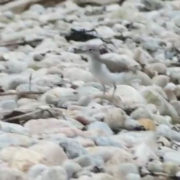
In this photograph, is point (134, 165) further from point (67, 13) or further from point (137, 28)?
point (67, 13)

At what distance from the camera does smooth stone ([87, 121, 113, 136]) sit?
11.8ft

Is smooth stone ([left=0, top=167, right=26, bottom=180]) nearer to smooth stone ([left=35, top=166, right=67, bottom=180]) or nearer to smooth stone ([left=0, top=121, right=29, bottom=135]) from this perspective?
smooth stone ([left=35, top=166, right=67, bottom=180])

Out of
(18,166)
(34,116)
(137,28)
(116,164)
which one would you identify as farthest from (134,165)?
(137,28)

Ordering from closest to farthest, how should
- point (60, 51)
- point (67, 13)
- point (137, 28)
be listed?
point (60, 51), point (137, 28), point (67, 13)

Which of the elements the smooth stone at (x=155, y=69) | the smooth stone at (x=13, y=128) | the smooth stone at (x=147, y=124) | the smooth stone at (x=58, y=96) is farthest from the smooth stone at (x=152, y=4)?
the smooth stone at (x=13, y=128)

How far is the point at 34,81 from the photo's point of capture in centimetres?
468

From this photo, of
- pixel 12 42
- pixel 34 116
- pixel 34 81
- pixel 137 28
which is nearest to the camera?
pixel 34 116

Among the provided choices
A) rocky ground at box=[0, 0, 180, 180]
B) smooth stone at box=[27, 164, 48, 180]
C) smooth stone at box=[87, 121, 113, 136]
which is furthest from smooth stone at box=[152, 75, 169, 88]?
smooth stone at box=[27, 164, 48, 180]

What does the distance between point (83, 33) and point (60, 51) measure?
0.69m

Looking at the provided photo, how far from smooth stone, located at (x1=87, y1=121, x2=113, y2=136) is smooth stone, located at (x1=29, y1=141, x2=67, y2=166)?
439 millimetres

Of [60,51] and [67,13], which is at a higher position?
[60,51]

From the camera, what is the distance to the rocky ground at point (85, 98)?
3064mm

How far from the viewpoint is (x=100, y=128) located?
3.67 m

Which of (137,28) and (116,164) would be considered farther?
(137,28)
